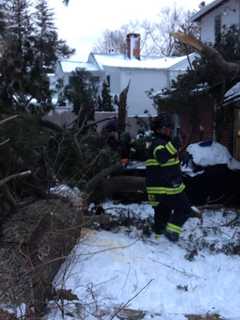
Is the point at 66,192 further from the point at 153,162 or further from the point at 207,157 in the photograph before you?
the point at 207,157

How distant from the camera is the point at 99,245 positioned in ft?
22.2

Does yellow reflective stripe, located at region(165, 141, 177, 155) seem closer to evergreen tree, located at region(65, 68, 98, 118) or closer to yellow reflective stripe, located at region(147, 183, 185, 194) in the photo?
yellow reflective stripe, located at region(147, 183, 185, 194)

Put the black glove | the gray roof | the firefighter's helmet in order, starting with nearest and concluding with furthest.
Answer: the firefighter's helmet
the black glove
the gray roof

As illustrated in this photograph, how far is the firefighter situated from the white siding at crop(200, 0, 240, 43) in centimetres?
1301

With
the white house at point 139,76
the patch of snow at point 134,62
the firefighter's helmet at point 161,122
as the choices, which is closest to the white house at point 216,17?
the white house at point 139,76

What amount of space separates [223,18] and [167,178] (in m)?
16.2

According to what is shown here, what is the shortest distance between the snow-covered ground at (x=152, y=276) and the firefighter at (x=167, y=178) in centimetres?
36

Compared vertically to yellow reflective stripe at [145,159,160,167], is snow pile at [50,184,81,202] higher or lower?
lower

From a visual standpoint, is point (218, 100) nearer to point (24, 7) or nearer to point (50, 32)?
point (50, 32)

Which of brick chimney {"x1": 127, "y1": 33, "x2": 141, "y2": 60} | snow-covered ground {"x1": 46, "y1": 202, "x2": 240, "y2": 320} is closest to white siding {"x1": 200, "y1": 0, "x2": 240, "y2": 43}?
brick chimney {"x1": 127, "y1": 33, "x2": 141, "y2": 60}

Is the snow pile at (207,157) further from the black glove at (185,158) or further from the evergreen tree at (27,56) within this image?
the evergreen tree at (27,56)

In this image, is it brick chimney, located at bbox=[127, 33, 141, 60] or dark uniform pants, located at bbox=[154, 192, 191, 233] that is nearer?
dark uniform pants, located at bbox=[154, 192, 191, 233]

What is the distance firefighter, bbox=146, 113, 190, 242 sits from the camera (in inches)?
276

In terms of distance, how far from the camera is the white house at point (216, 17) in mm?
20547
